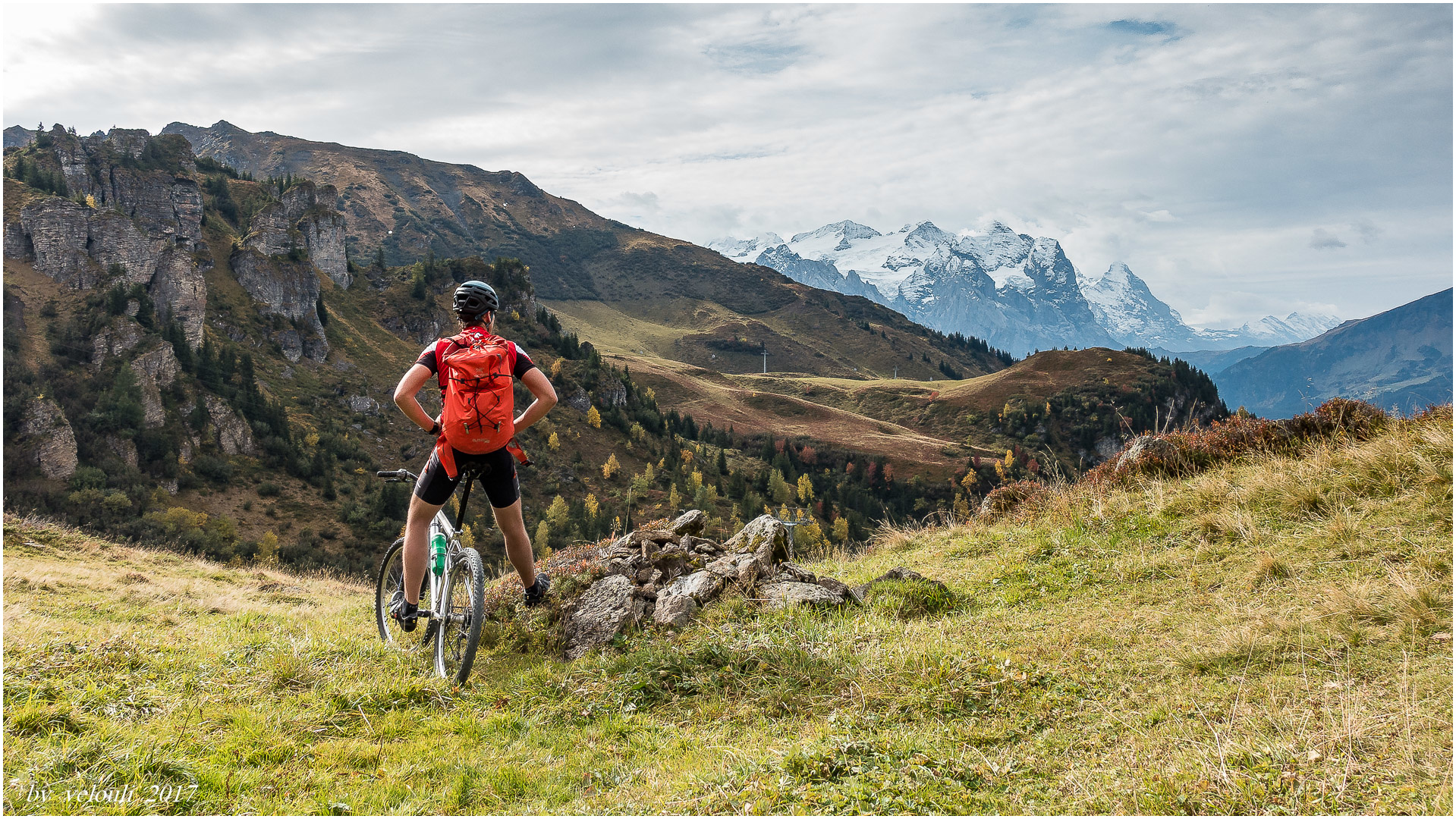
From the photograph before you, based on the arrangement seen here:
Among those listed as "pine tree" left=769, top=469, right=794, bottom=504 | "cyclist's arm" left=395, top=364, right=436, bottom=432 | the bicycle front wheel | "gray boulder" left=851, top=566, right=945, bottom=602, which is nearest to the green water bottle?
the bicycle front wheel

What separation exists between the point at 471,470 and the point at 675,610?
2504mm

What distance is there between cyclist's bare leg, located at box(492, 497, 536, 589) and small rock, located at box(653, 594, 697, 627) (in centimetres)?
139

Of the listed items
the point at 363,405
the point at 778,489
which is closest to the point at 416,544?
the point at 778,489

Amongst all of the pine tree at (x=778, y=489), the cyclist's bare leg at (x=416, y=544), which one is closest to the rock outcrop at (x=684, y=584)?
the cyclist's bare leg at (x=416, y=544)

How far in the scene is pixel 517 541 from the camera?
709 cm

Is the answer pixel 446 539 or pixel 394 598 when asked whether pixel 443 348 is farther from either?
pixel 394 598

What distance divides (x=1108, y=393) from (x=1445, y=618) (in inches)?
7662

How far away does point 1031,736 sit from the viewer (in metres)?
4.63

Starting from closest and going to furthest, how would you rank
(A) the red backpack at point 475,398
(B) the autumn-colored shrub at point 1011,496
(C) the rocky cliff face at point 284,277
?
(A) the red backpack at point 475,398 → (B) the autumn-colored shrub at point 1011,496 → (C) the rocky cliff face at point 284,277

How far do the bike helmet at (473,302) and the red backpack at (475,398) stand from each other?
0.39 meters

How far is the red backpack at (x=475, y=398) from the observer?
248 inches

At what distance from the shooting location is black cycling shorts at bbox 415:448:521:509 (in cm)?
655

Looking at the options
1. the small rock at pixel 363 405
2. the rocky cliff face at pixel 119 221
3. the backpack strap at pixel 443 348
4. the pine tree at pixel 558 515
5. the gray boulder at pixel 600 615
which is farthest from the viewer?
the small rock at pixel 363 405

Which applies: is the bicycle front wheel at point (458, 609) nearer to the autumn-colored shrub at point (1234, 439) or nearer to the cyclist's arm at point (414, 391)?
the cyclist's arm at point (414, 391)
